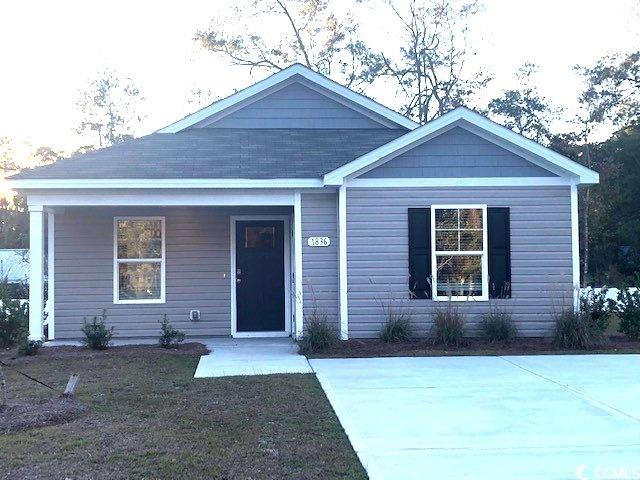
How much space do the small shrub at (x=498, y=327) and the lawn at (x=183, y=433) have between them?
12.3 feet

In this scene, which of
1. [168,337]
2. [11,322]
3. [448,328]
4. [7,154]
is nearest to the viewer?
[448,328]

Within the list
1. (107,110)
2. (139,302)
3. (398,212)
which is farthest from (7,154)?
(398,212)

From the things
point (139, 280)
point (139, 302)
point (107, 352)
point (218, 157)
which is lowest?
point (107, 352)

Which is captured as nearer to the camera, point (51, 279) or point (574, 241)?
point (574, 241)

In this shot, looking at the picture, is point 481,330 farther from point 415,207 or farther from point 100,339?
point 100,339

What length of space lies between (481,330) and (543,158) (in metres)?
2.88

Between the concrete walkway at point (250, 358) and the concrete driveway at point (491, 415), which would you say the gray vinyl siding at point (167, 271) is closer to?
the concrete walkway at point (250, 358)

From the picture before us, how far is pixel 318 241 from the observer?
10820 mm

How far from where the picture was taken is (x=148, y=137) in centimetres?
1311

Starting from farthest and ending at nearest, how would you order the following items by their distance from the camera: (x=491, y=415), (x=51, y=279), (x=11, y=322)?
(x=51, y=279), (x=11, y=322), (x=491, y=415)

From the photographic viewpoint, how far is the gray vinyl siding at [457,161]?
35.1 feet

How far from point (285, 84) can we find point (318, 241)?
14.3 feet

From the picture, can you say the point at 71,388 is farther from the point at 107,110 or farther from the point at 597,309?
the point at 107,110

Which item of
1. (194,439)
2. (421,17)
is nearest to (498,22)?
(421,17)
